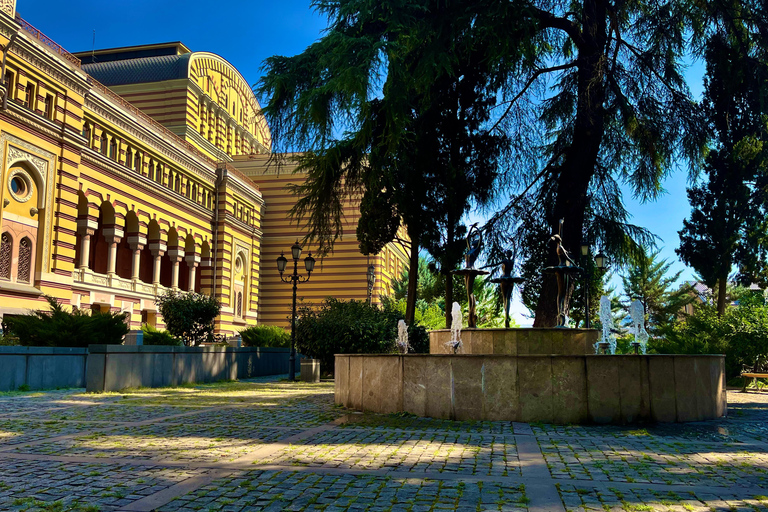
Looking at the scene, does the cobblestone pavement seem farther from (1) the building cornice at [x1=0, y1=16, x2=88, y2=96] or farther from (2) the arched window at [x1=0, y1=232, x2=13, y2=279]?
(1) the building cornice at [x1=0, y1=16, x2=88, y2=96]

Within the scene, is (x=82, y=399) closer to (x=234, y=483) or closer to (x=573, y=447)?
(x=234, y=483)

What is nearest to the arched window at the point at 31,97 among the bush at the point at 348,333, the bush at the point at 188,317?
the bush at the point at 188,317

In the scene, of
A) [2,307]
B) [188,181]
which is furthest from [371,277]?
[2,307]

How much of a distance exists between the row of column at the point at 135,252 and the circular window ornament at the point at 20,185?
4.27m

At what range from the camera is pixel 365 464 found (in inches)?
242

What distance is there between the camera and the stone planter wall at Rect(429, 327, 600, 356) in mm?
12078

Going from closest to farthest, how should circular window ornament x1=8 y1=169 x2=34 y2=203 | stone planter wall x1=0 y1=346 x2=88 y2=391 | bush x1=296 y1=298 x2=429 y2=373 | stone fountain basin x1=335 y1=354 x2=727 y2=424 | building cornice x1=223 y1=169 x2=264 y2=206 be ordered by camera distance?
stone fountain basin x1=335 y1=354 x2=727 y2=424 < stone planter wall x1=0 y1=346 x2=88 y2=391 < bush x1=296 y1=298 x2=429 y2=373 < circular window ornament x1=8 y1=169 x2=34 y2=203 < building cornice x1=223 y1=169 x2=264 y2=206

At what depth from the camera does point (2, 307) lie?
23000 millimetres

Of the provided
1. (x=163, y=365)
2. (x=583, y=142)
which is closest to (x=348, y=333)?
(x=163, y=365)

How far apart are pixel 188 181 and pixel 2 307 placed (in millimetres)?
16214

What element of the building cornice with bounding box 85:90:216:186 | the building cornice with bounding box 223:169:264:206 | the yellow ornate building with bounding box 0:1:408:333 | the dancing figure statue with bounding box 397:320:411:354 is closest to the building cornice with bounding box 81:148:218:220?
the yellow ornate building with bounding box 0:1:408:333

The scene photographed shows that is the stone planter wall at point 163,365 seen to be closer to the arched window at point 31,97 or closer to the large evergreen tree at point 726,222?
the arched window at point 31,97

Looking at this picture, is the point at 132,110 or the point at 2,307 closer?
the point at 2,307

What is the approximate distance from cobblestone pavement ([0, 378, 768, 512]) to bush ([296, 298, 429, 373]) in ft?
37.9
